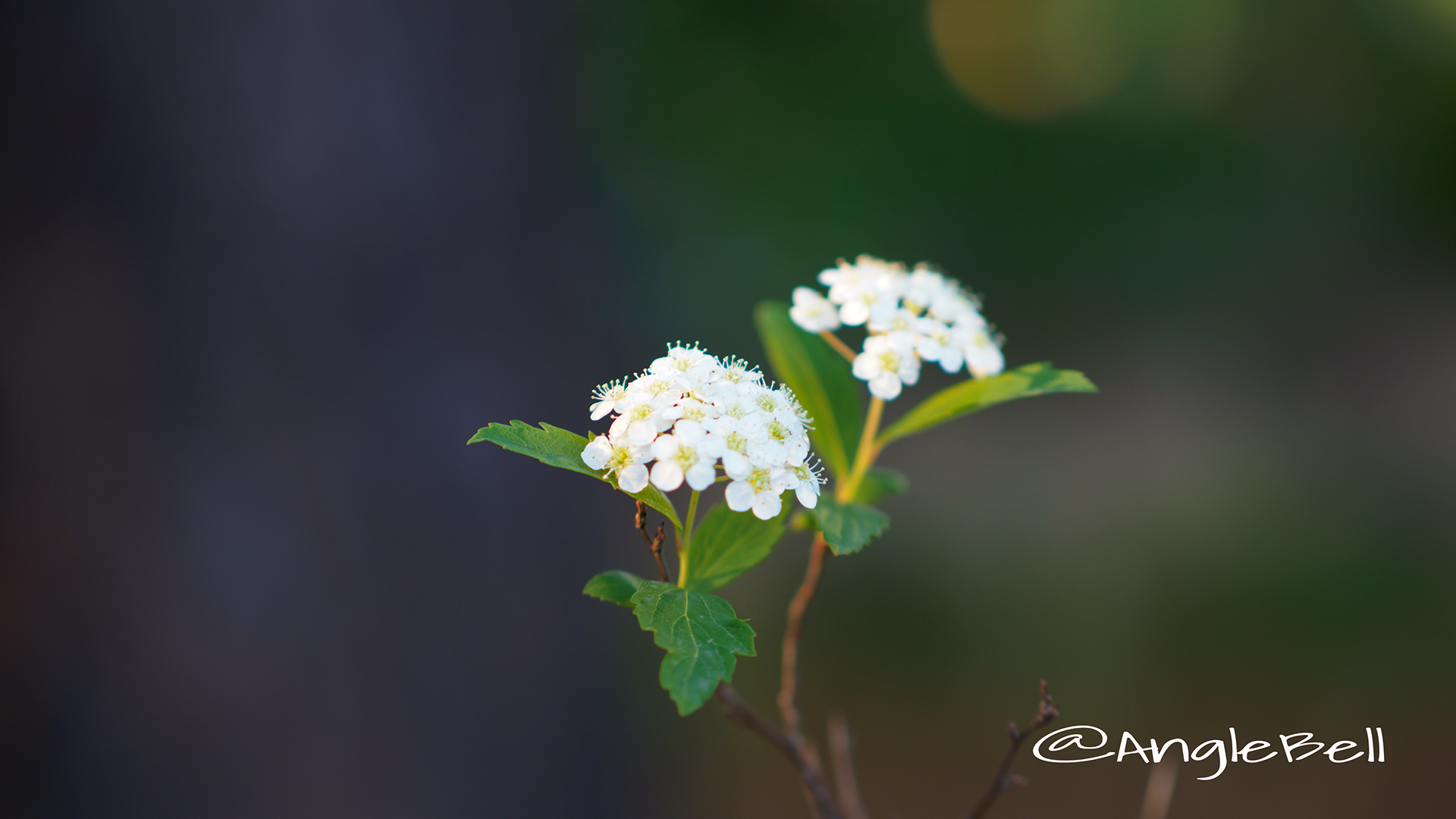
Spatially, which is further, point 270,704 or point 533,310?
point 533,310

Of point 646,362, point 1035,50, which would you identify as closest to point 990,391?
point 646,362

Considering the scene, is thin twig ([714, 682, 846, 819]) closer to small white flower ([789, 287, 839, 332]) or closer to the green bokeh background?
small white flower ([789, 287, 839, 332])

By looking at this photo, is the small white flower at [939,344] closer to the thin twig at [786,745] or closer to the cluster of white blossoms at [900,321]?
the cluster of white blossoms at [900,321]

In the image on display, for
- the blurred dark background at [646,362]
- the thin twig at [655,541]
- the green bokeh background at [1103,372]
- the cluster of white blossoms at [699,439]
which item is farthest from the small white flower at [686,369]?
the green bokeh background at [1103,372]

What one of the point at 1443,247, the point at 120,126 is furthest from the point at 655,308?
the point at 1443,247

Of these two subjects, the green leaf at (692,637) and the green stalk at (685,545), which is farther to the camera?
the green stalk at (685,545)

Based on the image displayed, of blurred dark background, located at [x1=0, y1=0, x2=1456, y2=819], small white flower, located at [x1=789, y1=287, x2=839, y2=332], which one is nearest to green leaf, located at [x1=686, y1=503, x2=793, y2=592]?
small white flower, located at [x1=789, y1=287, x2=839, y2=332]

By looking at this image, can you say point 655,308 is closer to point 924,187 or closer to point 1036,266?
point 924,187

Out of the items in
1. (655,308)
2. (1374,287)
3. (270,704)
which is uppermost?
(1374,287)
